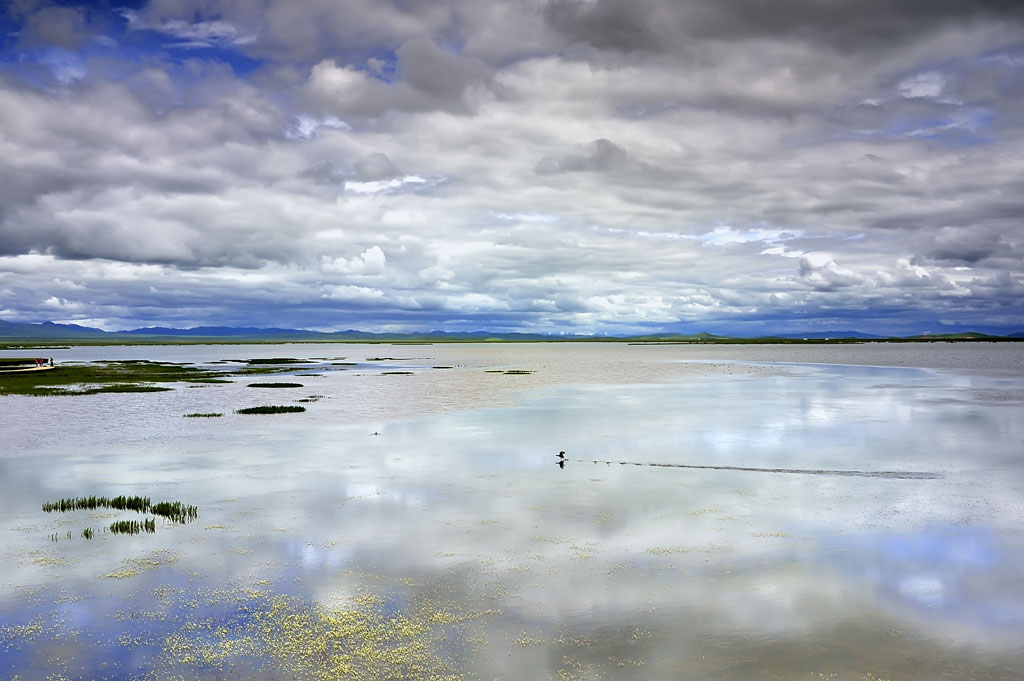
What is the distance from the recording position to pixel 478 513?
2197 cm

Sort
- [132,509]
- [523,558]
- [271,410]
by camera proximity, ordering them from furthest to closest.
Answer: [271,410] → [132,509] → [523,558]

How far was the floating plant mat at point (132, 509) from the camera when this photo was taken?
20234 mm

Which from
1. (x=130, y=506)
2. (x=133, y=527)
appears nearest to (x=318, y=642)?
(x=133, y=527)

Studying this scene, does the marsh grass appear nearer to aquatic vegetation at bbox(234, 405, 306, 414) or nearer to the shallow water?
aquatic vegetation at bbox(234, 405, 306, 414)

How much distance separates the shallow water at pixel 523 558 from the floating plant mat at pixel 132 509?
531 millimetres

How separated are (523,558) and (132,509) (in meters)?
13.7

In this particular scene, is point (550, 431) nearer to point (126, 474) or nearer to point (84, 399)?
point (126, 474)

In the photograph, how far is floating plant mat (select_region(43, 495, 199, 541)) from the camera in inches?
797

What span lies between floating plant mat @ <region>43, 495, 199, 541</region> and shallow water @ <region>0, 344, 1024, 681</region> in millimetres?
531

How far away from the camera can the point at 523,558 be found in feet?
57.1

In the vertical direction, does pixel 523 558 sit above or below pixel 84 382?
below

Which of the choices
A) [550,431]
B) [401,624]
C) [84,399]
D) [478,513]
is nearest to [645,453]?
[550,431]

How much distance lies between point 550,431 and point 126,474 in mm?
22459

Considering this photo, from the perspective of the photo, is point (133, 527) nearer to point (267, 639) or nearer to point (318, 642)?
point (267, 639)
